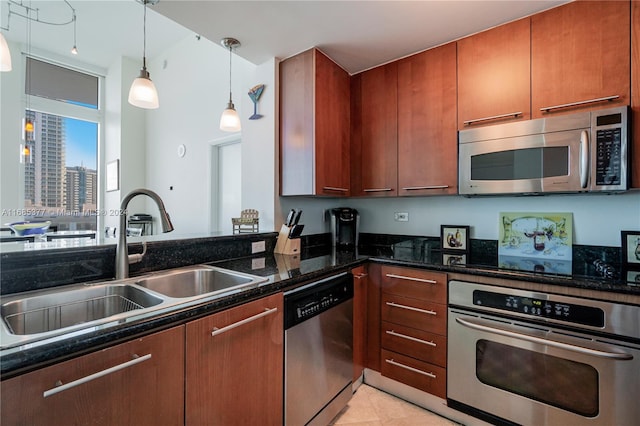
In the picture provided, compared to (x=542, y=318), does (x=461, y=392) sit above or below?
below

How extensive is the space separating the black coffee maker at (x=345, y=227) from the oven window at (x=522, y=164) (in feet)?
3.33

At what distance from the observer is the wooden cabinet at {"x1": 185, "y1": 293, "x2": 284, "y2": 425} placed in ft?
3.25

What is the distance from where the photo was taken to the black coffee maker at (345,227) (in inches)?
99.0

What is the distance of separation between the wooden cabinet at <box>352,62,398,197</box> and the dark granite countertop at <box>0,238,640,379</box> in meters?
0.56

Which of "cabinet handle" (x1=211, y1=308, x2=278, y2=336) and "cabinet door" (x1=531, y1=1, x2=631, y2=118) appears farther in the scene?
"cabinet door" (x1=531, y1=1, x2=631, y2=118)

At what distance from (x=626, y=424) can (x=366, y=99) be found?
236 cm

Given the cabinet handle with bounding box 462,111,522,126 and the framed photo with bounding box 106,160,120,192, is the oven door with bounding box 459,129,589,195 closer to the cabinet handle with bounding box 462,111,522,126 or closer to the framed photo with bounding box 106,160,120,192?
the cabinet handle with bounding box 462,111,522,126

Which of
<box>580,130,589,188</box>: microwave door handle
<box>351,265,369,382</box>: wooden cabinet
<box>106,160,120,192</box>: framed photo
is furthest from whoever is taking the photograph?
<box>106,160,120,192</box>: framed photo

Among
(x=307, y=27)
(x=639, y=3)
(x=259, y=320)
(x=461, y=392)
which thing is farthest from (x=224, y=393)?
(x=639, y=3)

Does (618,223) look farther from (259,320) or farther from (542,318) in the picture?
(259,320)

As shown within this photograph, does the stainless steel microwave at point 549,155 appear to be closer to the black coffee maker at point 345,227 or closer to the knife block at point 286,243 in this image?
the black coffee maker at point 345,227

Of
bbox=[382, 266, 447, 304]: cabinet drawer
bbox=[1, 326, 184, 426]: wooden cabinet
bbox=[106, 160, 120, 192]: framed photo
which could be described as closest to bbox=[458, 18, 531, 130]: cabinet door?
bbox=[382, 266, 447, 304]: cabinet drawer

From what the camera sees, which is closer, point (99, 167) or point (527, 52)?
point (527, 52)

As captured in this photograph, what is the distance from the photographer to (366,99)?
234cm
